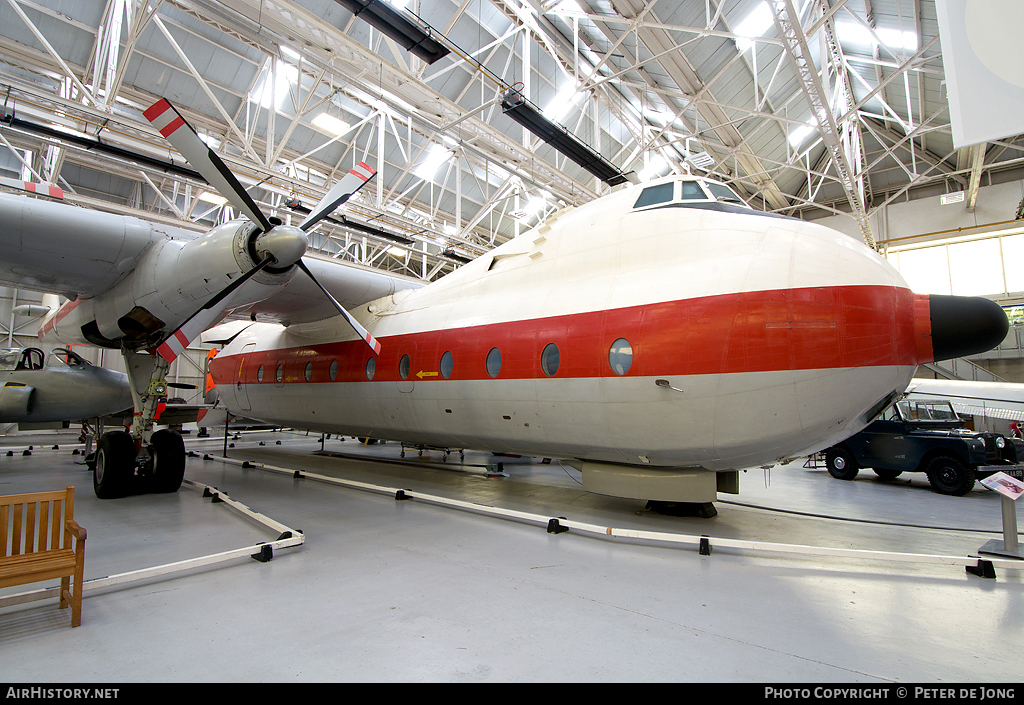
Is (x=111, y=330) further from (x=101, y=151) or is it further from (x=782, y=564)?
(x=782, y=564)

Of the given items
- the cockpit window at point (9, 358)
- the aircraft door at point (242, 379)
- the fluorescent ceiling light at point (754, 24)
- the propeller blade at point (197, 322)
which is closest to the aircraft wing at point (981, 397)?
the fluorescent ceiling light at point (754, 24)

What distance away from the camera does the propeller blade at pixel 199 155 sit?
584 cm

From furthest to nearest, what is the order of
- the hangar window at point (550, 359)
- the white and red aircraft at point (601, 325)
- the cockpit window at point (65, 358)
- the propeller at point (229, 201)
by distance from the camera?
1. the cockpit window at point (65, 358)
2. the hangar window at point (550, 359)
3. the propeller at point (229, 201)
4. the white and red aircraft at point (601, 325)

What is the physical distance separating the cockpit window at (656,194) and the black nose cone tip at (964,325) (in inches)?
128

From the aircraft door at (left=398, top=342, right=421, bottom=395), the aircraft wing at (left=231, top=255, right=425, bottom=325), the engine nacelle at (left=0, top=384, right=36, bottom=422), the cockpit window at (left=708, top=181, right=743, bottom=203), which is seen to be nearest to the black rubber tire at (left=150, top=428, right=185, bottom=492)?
the aircraft wing at (left=231, top=255, right=425, bottom=325)

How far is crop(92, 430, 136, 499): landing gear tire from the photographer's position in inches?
319

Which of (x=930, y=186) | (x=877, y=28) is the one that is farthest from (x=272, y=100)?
(x=930, y=186)

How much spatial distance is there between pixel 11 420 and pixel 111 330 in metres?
6.38

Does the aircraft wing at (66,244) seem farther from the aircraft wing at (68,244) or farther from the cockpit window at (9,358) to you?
the cockpit window at (9,358)

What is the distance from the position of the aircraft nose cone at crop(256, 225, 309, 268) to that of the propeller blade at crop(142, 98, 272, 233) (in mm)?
192

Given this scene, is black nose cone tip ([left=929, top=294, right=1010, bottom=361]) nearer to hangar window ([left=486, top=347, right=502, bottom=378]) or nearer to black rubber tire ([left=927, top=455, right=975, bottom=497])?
hangar window ([left=486, top=347, right=502, bottom=378])

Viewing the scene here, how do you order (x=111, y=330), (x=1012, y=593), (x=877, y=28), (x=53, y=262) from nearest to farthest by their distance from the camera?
1. (x=1012, y=593)
2. (x=53, y=262)
3. (x=111, y=330)
4. (x=877, y=28)

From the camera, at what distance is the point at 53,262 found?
718cm

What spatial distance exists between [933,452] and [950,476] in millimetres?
511
